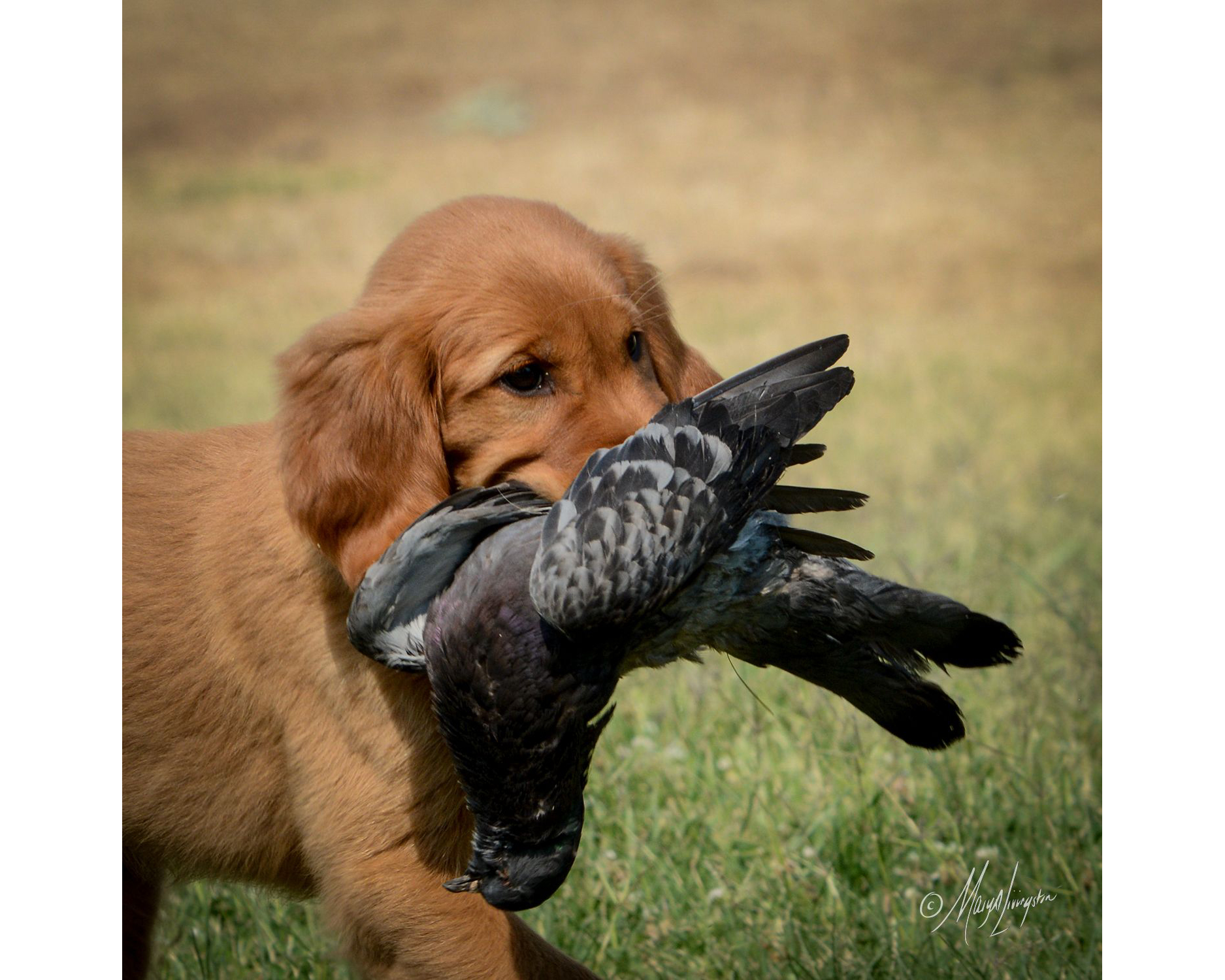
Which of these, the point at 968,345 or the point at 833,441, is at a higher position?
the point at 968,345

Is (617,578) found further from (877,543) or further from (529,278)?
(877,543)

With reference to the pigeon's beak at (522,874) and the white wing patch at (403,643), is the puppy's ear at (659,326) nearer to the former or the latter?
the white wing patch at (403,643)

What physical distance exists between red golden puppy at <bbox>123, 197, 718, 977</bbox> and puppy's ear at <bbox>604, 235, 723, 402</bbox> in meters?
0.03

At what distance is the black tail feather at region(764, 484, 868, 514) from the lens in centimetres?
251

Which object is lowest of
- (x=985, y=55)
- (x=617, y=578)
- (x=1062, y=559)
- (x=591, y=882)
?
(x=591, y=882)

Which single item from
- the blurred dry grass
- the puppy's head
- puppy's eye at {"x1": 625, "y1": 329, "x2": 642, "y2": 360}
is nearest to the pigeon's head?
the puppy's head

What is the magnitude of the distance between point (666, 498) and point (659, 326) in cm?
101

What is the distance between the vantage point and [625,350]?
9.00ft

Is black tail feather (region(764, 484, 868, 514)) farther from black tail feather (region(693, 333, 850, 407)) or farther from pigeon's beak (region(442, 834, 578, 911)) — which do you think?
pigeon's beak (region(442, 834, 578, 911))

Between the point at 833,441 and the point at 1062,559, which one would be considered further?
the point at 833,441

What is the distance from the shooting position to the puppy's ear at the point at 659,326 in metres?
3.01

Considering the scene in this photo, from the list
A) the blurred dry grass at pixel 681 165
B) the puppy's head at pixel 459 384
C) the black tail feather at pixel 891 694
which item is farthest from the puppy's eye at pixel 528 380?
the blurred dry grass at pixel 681 165
